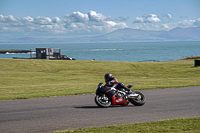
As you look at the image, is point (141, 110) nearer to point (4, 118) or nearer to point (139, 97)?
point (139, 97)

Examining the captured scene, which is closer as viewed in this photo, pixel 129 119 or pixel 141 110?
pixel 129 119

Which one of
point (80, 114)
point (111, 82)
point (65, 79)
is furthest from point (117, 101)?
point (65, 79)

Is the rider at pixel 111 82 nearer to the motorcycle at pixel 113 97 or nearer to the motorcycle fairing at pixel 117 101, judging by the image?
the motorcycle at pixel 113 97

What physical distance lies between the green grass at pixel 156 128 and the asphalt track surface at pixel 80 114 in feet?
2.45

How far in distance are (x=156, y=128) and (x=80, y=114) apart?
389 cm

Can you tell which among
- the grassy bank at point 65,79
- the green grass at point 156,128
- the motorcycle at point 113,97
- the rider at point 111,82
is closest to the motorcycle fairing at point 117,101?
→ the motorcycle at point 113,97

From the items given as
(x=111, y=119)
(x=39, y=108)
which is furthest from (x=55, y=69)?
(x=111, y=119)

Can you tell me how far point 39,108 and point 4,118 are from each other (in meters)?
2.34

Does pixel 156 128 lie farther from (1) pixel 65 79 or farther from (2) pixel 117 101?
(1) pixel 65 79

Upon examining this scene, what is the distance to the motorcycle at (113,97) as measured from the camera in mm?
12773

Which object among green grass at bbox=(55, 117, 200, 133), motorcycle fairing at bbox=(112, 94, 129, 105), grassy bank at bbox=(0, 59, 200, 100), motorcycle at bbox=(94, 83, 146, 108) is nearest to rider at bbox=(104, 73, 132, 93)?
motorcycle at bbox=(94, 83, 146, 108)

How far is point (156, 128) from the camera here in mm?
8250

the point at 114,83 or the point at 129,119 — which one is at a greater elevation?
the point at 114,83

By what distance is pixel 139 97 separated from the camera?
43.7 feet
